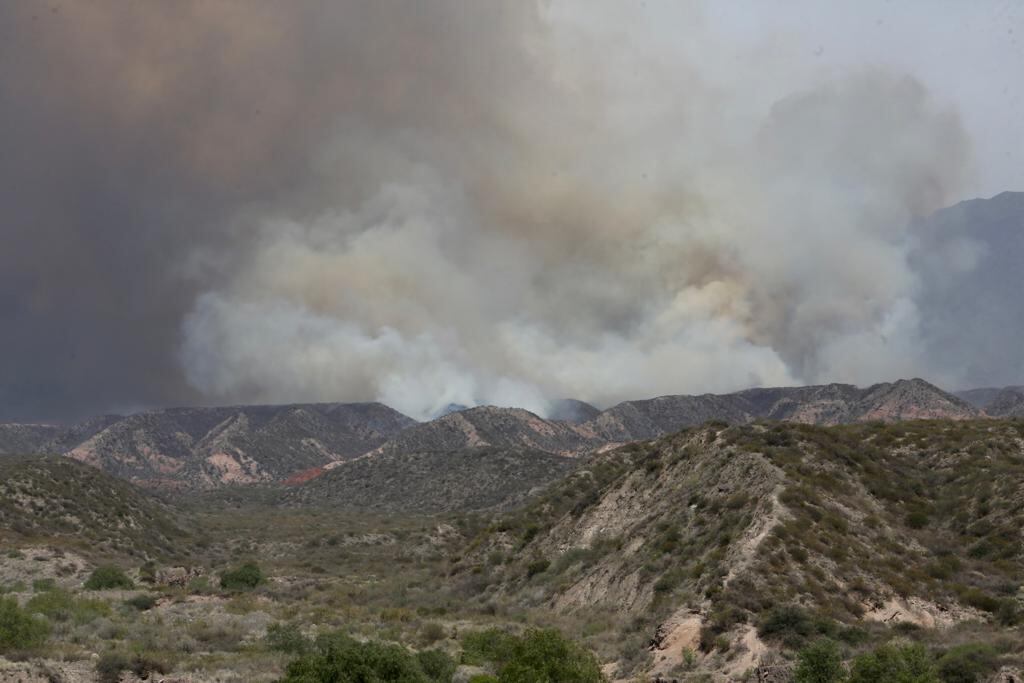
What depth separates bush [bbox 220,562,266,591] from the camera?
5391cm

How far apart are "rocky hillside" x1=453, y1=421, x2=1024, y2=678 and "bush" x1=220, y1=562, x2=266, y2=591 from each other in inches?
728

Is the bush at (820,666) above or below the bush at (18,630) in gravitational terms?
below

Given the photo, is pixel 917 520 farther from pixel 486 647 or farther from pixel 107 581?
pixel 107 581

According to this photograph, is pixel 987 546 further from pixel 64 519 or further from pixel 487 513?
pixel 64 519

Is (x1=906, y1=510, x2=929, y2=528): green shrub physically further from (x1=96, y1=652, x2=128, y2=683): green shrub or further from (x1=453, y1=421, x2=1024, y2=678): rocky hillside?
(x1=96, y1=652, x2=128, y2=683): green shrub

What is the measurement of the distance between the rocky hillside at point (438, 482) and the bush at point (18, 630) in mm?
91804

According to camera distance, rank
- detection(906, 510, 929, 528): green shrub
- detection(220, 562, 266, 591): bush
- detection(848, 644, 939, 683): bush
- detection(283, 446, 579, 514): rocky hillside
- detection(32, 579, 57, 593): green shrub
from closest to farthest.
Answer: detection(848, 644, 939, 683): bush → detection(906, 510, 929, 528): green shrub → detection(32, 579, 57, 593): green shrub → detection(220, 562, 266, 591): bush → detection(283, 446, 579, 514): rocky hillside

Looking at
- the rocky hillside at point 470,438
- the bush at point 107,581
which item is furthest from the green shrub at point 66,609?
the rocky hillside at point 470,438

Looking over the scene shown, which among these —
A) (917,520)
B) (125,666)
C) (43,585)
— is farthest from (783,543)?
(43,585)

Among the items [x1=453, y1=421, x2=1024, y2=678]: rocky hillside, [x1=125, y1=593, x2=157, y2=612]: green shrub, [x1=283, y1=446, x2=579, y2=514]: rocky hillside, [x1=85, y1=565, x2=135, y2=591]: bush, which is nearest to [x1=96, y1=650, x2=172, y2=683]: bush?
[x1=453, y1=421, x2=1024, y2=678]: rocky hillside

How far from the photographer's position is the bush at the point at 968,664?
18.6m

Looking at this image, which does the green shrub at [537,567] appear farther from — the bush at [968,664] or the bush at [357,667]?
the bush at [968,664]

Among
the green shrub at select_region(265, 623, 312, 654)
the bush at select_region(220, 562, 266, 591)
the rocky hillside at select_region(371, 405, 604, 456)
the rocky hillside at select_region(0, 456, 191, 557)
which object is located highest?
the rocky hillside at select_region(371, 405, 604, 456)

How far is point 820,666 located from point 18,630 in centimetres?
2741
